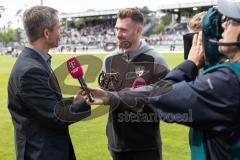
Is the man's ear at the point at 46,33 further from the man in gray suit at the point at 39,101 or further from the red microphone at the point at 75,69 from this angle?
the red microphone at the point at 75,69

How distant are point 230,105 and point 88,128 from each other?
682 centimetres

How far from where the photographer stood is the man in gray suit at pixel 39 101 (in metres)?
3.09

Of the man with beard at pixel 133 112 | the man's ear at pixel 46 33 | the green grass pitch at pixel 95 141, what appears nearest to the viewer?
the man's ear at pixel 46 33

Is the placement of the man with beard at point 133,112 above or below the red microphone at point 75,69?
below

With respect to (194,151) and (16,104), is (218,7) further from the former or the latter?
(16,104)

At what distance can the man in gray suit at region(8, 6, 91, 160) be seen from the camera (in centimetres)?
309

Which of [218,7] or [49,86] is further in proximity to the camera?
[49,86]

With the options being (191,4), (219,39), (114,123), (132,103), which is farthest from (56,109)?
(191,4)

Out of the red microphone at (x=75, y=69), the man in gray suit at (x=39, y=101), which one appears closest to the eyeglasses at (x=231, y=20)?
the red microphone at (x=75, y=69)

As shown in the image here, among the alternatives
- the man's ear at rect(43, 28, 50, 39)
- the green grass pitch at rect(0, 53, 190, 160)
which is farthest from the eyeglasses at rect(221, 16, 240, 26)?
the green grass pitch at rect(0, 53, 190, 160)

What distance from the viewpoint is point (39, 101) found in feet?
10.1

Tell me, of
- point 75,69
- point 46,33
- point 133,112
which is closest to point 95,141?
point 133,112

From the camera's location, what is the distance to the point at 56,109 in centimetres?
313

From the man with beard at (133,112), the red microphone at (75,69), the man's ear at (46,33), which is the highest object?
the man's ear at (46,33)
